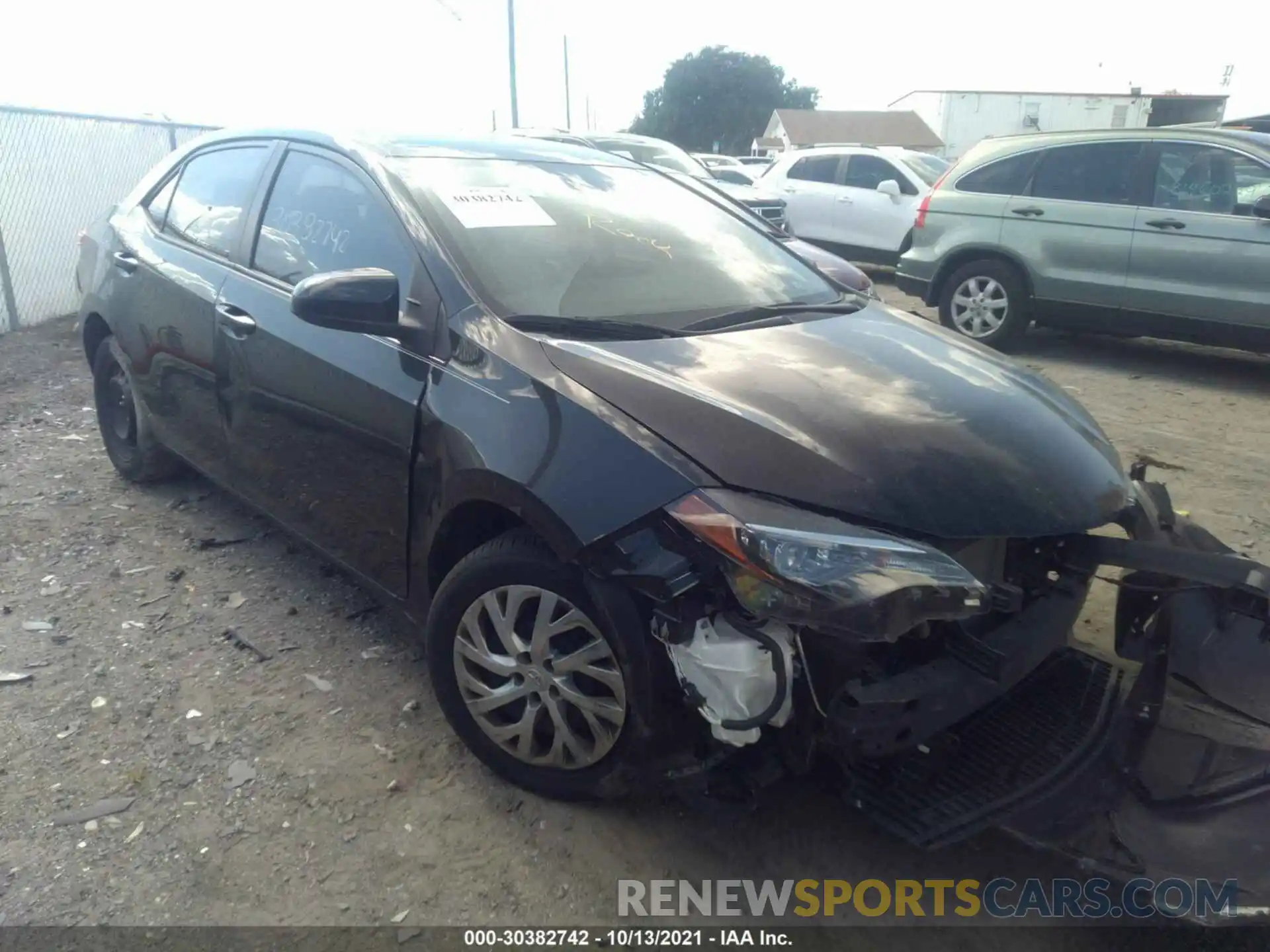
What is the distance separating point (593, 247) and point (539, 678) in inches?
55.9

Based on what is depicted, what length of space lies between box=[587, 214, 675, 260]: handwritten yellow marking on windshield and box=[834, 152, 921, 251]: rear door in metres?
9.69

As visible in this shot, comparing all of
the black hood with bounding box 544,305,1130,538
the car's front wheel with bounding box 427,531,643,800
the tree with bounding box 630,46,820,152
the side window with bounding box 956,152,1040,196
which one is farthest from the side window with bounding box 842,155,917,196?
the tree with bounding box 630,46,820,152

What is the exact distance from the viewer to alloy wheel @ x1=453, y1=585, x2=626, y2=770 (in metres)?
2.38

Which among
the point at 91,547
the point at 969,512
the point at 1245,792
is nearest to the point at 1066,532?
the point at 969,512

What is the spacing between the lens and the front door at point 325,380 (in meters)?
2.88

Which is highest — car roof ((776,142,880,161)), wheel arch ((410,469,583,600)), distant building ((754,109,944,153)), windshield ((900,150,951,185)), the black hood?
distant building ((754,109,944,153))

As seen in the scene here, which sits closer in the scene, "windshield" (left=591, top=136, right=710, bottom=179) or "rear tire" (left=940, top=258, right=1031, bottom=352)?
"rear tire" (left=940, top=258, right=1031, bottom=352)

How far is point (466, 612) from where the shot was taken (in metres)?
2.63

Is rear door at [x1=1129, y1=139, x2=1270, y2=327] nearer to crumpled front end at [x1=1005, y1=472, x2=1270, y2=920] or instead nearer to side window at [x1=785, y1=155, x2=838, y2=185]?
crumpled front end at [x1=1005, y1=472, x2=1270, y2=920]

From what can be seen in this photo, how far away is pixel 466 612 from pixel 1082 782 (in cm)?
157

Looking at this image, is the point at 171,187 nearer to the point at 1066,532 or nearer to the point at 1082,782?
the point at 1066,532

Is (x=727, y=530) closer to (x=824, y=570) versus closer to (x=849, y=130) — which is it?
(x=824, y=570)

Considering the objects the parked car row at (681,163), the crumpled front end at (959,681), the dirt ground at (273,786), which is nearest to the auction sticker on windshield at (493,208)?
the crumpled front end at (959,681)

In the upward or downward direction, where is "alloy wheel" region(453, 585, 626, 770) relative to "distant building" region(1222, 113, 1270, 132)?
downward
